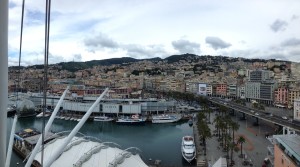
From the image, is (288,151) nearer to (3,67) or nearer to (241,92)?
(3,67)

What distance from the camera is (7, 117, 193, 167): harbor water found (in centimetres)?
725

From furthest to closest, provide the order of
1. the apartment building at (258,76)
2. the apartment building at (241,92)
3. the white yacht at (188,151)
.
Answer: the apartment building at (258,76) → the apartment building at (241,92) → the white yacht at (188,151)

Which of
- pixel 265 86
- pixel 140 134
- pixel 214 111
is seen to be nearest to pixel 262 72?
pixel 265 86

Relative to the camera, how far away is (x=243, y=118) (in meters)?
12.6

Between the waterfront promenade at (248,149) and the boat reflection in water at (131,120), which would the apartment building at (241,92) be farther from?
the waterfront promenade at (248,149)

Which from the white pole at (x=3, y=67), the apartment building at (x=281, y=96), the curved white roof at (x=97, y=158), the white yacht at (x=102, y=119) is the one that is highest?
the white pole at (x=3, y=67)

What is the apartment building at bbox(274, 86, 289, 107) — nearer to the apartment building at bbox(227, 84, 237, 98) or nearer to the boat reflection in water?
the apartment building at bbox(227, 84, 237, 98)

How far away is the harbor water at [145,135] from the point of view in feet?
23.8

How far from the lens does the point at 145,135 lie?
1049 centimetres

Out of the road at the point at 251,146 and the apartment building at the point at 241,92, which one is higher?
the apartment building at the point at 241,92

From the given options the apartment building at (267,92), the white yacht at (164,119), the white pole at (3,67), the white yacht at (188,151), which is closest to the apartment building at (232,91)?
the apartment building at (267,92)

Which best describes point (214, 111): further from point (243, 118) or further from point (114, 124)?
point (114, 124)

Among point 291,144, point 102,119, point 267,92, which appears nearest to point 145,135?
point 102,119

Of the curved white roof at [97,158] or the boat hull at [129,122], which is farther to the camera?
the boat hull at [129,122]
